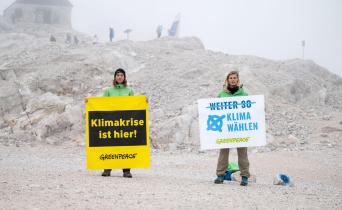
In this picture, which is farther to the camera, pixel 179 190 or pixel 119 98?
pixel 119 98

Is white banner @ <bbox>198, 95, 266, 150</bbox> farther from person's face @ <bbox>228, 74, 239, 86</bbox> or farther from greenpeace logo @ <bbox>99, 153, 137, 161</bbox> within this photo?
greenpeace logo @ <bbox>99, 153, 137, 161</bbox>

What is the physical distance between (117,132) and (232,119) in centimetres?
214

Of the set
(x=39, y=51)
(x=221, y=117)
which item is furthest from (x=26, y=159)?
(x=39, y=51)

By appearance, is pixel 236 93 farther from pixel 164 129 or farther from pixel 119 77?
pixel 164 129

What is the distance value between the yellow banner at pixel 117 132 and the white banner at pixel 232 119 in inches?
45.5

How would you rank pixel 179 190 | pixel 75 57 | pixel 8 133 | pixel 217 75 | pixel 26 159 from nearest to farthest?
1. pixel 179 190
2. pixel 26 159
3. pixel 8 133
4. pixel 217 75
5. pixel 75 57

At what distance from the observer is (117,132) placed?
916 centimetres

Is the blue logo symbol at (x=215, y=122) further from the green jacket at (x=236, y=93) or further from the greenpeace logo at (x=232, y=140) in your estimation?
the green jacket at (x=236, y=93)

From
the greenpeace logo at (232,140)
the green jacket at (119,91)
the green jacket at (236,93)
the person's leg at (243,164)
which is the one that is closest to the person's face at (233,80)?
the green jacket at (236,93)

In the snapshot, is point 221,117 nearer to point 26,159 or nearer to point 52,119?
point 26,159

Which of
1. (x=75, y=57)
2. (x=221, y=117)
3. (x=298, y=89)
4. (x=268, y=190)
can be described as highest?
(x=75, y=57)

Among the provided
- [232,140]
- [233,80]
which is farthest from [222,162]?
[233,80]

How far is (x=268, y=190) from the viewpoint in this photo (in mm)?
8086

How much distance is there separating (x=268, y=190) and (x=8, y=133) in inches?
551
